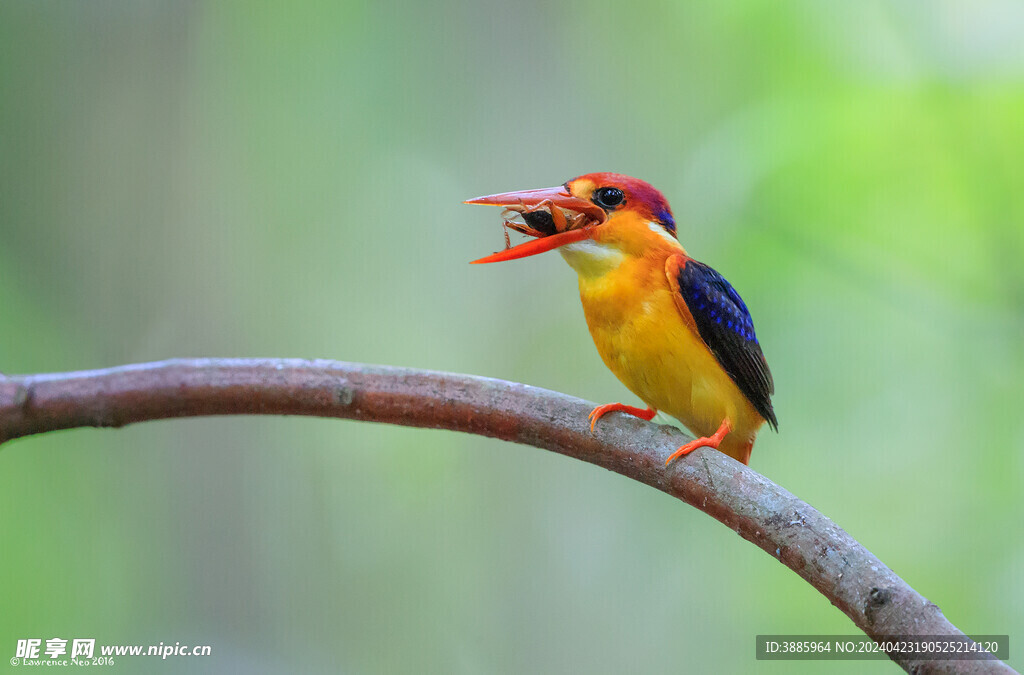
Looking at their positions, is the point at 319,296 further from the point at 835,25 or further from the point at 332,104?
the point at 835,25

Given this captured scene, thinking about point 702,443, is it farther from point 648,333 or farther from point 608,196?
point 608,196

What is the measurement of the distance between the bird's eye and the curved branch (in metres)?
0.32

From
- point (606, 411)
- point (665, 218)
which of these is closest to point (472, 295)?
point (665, 218)

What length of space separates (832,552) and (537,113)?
7.52 feet

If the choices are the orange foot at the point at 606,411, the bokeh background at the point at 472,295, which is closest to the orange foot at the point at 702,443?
the orange foot at the point at 606,411

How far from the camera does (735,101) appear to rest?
9.51 ft

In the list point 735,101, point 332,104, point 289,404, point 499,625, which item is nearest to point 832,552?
point 289,404

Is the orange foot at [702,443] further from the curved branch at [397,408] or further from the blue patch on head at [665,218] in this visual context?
the blue patch on head at [665,218]

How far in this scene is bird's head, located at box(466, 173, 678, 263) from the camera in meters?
1.34

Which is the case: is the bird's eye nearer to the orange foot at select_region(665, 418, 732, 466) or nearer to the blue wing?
the blue wing

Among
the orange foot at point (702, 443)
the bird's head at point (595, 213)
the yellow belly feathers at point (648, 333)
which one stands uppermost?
the bird's head at point (595, 213)

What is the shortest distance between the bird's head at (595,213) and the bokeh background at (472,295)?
3.17 ft

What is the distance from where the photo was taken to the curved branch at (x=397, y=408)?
1.21 m

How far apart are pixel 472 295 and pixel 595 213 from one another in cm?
165
